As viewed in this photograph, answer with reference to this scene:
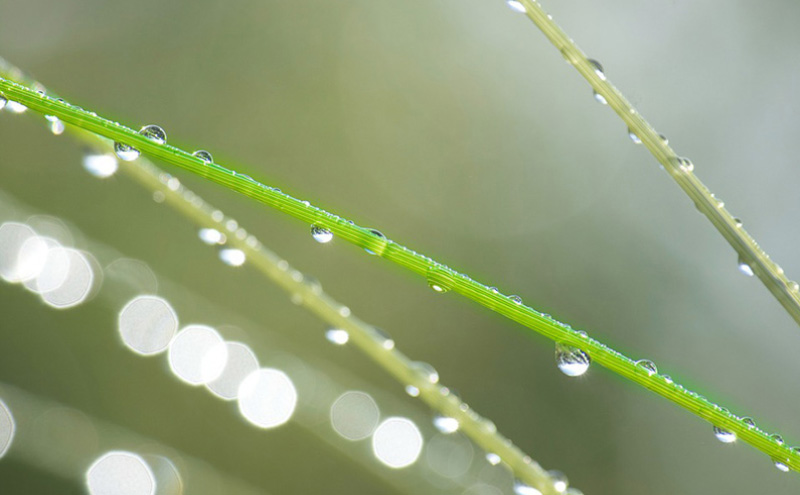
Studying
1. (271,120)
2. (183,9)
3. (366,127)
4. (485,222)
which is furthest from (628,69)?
(183,9)

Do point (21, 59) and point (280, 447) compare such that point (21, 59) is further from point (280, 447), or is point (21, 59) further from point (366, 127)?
point (280, 447)

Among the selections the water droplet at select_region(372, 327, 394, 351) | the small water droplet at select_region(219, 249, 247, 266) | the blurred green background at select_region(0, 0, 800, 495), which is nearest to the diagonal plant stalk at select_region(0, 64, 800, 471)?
the water droplet at select_region(372, 327, 394, 351)

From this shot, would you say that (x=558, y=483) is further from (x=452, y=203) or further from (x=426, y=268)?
(x=452, y=203)

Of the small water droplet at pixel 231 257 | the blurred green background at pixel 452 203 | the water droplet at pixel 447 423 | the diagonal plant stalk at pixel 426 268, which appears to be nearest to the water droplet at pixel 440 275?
the diagonal plant stalk at pixel 426 268


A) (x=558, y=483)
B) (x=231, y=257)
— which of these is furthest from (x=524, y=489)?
(x=231, y=257)

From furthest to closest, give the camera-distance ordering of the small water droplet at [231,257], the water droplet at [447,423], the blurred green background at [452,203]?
the blurred green background at [452,203]
the small water droplet at [231,257]
the water droplet at [447,423]

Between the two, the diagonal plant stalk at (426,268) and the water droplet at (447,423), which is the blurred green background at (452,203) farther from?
the diagonal plant stalk at (426,268)
